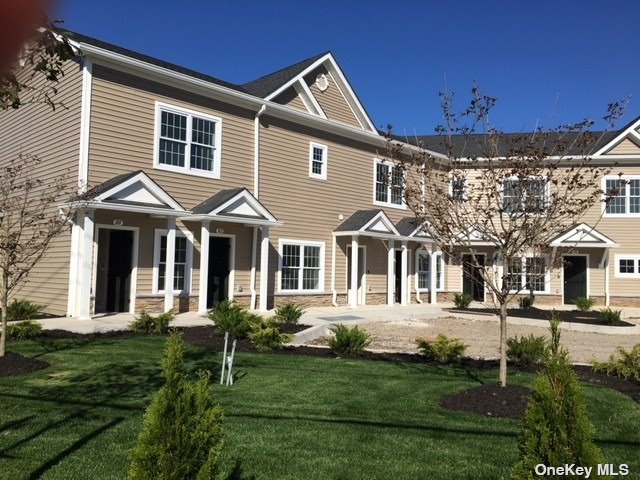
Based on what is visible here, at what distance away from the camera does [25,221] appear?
14.7 m

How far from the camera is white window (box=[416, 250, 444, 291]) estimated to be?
25.4 m

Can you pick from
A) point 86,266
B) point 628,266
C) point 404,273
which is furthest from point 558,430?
point 628,266

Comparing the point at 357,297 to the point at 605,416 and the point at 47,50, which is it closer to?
the point at 605,416

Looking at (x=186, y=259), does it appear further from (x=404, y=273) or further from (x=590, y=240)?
(x=590, y=240)

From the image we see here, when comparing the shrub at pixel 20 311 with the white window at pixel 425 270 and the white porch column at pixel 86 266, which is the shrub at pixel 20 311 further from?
the white window at pixel 425 270

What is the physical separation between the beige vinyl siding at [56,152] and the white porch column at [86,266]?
0.87m

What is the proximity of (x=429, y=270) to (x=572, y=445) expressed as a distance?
23.2 metres

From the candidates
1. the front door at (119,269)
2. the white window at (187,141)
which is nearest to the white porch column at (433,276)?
the white window at (187,141)

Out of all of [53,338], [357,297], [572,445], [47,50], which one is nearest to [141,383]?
[53,338]

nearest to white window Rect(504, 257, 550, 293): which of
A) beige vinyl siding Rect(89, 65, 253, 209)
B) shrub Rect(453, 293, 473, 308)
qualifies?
beige vinyl siding Rect(89, 65, 253, 209)

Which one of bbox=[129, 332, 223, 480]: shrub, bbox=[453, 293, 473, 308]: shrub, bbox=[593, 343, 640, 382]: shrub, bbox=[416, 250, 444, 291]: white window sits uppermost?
bbox=[416, 250, 444, 291]: white window

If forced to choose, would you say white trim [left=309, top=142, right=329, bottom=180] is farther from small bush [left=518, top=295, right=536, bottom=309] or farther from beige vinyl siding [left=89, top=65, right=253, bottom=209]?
small bush [left=518, top=295, right=536, bottom=309]

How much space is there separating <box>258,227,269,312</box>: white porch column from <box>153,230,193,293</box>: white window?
94.0 inches

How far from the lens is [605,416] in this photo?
674cm
